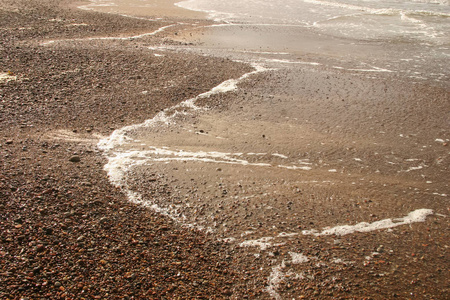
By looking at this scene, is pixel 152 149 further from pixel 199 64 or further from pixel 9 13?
pixel 9 13

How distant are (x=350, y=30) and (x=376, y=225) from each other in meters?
14.6

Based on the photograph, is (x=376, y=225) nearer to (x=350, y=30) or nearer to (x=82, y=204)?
(x=82, y=204)

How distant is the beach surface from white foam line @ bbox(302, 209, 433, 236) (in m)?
0.02

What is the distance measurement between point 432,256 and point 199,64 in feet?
28.3

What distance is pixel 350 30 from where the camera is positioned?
57.6 ft

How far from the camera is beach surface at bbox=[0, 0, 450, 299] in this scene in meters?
4.11

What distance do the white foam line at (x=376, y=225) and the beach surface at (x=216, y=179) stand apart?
0.02 m

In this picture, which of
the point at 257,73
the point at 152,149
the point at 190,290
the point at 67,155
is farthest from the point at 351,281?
the point at 257,73

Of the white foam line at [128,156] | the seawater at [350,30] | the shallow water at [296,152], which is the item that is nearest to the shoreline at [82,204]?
the white foam line at [128,156]

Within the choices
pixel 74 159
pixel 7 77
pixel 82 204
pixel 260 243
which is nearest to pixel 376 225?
pixel 260 243

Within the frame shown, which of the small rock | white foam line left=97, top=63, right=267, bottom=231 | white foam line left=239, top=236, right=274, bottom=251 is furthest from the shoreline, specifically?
white foam line left=239, top=236, right=274, bottom=251

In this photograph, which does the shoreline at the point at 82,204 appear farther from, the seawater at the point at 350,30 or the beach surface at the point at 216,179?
the seawater at the point at 350,30

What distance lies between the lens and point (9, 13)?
16578 mm

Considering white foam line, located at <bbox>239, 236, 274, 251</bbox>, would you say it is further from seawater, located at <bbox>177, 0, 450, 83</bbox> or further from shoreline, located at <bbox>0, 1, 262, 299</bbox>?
seawater, located at <bbox>177, 0, 450, 83</bbox>
